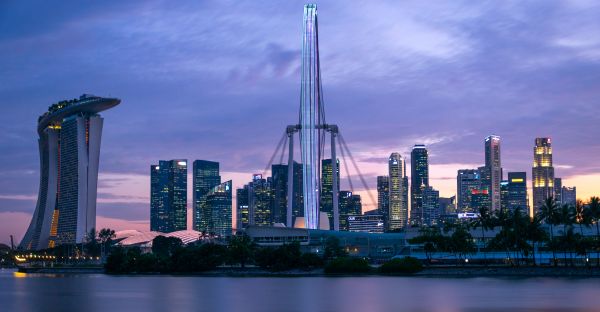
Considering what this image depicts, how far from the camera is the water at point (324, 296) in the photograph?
87.2m

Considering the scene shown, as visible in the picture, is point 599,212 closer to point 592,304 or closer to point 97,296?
point 592,304

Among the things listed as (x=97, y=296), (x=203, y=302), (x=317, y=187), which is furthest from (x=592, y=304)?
(x=317, y=187)

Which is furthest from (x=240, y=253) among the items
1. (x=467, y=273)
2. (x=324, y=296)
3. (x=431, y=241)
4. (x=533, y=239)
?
(x=324, y=296)

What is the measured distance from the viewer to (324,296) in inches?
4028

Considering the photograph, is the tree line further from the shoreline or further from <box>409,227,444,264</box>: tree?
the shoreline

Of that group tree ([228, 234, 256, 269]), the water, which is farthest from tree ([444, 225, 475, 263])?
tree ([228, 234, 256, 269])

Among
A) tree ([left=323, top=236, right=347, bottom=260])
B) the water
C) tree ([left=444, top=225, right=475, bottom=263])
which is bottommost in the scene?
the water

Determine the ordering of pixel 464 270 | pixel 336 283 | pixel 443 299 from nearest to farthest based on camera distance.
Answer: pixel 443 299 < pixel 336 283 < pixel 464 270

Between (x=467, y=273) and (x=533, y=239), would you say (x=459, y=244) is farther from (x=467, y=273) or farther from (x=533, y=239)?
(x=533, y=239)

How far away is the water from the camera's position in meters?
87.2

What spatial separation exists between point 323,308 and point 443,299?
53.7 feet

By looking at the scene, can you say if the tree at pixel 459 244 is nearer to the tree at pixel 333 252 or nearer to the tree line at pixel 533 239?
the tree line at pixel 533 239

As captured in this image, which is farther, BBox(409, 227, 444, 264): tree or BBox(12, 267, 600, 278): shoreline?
BBox(409, 227, 444, 264): tree

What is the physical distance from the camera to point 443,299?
94.8 metres
